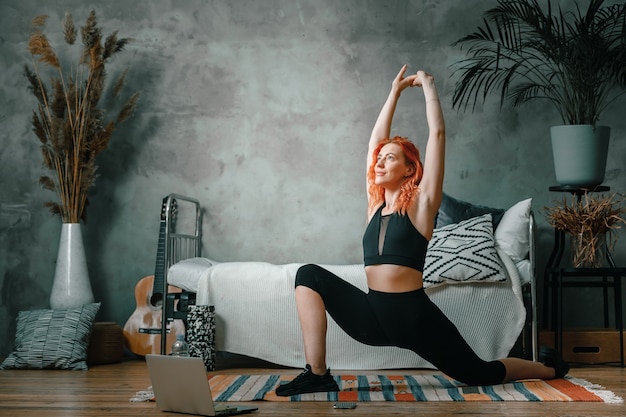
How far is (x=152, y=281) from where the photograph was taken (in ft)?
15.2

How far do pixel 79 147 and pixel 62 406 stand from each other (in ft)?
6.94

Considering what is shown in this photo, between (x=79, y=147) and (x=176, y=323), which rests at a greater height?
(x=79, y=147)

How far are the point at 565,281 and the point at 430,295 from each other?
1.16 meters

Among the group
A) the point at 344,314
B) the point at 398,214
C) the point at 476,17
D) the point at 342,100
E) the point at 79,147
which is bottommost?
the point at 344,314

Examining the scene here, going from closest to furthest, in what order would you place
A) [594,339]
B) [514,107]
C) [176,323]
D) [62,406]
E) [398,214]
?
[62,406] → [398,214] → [594,339] → [176,323] → [514,107]

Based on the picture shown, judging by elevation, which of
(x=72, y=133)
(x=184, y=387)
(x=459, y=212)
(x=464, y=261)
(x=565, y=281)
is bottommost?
(x=184, y=387)


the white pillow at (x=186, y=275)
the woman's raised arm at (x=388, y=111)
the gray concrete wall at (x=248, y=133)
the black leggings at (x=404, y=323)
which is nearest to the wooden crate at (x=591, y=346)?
the gray concrete wall at (x=248, y=133)

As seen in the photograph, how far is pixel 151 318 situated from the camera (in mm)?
4488

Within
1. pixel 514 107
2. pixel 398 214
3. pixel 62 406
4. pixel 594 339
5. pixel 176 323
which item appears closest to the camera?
pixel 62 406

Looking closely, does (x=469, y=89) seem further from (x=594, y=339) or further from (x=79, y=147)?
(x=79, y=147)

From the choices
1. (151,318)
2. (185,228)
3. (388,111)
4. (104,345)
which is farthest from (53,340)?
(388,111)

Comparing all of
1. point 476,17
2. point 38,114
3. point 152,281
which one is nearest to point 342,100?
point 476,17

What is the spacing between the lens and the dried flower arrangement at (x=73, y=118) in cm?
450

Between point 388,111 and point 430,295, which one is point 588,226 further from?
point 388,111
